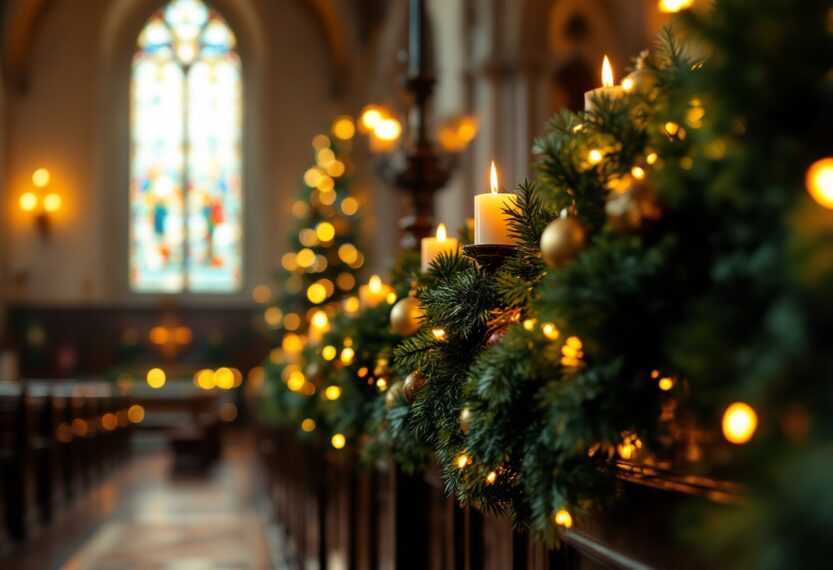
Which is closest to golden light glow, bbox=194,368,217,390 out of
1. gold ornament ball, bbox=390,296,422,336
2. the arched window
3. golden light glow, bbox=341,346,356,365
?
the arched window

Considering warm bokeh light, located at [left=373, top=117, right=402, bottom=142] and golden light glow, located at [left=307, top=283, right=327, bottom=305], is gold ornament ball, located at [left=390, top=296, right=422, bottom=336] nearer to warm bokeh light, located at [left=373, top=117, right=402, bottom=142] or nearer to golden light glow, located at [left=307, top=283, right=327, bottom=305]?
warm bokeh light, located at [left=373, top=117, right=402, bottom=142]

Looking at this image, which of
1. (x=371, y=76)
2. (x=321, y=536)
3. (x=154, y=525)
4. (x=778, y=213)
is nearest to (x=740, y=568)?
(x=778, y=213)

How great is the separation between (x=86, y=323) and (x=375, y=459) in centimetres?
1360

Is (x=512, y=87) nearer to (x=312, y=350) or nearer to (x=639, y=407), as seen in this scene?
(x=312, y=350)

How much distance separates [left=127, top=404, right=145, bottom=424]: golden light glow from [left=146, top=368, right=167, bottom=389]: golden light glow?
741mm

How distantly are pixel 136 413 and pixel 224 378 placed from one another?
1882mm

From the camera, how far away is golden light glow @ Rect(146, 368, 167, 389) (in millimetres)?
14375

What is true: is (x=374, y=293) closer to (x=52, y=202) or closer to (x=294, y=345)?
(x=294, y=345)

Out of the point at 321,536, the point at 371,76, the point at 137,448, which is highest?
the point at 371,76

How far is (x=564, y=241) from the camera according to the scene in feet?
3.27

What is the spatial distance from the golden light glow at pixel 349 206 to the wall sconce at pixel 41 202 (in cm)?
674

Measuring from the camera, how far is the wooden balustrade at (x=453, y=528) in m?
1.17

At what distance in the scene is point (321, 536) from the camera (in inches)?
155

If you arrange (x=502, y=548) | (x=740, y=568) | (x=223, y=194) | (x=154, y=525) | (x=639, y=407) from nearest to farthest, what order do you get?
(x=740, y=568), (x=639, y=407), (x=502, y=548), (x=154, y=525), (x=223, y=194)
